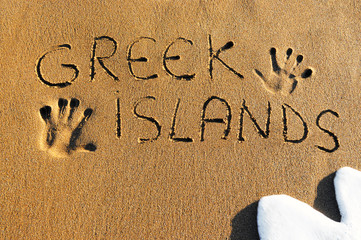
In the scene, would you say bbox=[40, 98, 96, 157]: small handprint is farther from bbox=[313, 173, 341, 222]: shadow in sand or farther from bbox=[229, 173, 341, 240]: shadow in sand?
bbox=[313, 173, 341, 222]: shadow in sand

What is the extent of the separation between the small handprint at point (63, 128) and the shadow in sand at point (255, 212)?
0.88m

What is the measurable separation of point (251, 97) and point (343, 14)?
3.02 feet

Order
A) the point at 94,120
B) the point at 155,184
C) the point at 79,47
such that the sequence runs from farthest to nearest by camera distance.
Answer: the point at 79,47
the point at 94,120
the point at 155,184

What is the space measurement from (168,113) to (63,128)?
60cm

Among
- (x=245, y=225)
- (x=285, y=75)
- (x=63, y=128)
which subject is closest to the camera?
(x=245, y=225)

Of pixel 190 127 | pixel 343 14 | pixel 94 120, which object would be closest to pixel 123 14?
pixel 94 120

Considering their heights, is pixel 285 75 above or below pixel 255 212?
above

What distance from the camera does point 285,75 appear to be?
1.71 meters

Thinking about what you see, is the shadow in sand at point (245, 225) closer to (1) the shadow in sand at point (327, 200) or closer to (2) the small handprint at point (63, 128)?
(1) the shadow in sand at point (327, 200)

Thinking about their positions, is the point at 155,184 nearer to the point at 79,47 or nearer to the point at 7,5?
the point at 79,47

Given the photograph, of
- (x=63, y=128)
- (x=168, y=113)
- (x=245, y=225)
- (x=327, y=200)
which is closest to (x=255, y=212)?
(x=245, y=225)

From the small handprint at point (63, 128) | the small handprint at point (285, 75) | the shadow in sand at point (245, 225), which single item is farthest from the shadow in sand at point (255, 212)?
the small handprint at point (63, 128)

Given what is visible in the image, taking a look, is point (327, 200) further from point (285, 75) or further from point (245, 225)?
point (285, 75)

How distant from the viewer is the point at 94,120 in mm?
1591
